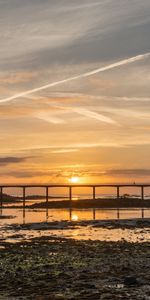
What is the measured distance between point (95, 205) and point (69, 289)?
83360mm

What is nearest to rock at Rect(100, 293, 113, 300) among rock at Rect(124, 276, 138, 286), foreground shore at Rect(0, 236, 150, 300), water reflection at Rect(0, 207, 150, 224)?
foreground shore at Rect(0, 236, 150, 300)

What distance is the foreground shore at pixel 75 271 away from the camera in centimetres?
1277

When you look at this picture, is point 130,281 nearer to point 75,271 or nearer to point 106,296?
point 106,296

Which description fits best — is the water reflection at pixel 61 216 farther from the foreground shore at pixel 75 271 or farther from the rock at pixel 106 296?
the rock at pixel 106 296

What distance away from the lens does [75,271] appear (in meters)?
16.3

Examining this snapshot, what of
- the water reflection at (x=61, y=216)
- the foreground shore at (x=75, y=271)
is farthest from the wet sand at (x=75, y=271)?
the water reflection at (x=61, y=216)

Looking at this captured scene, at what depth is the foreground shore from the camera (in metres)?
12.8

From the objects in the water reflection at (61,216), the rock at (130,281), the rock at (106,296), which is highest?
the water reflection at (61,216)

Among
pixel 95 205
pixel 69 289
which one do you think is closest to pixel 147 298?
pixel 69 289

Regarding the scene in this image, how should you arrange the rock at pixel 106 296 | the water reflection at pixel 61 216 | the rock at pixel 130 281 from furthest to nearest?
1. the water reflection at pixel 61 216
2. the rock at pixel 130 281
3. the rock at pixel 106 296

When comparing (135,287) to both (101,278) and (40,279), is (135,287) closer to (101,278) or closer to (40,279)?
(101,278)

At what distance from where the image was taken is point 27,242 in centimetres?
2714

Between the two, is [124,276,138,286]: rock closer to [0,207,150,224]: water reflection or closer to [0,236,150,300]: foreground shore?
[0,236,150,300]: foreground shore

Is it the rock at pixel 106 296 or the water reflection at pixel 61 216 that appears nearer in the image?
the rock at pixel 106 296
